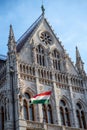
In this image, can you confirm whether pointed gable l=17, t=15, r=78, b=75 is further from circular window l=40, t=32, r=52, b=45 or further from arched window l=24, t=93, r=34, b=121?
arched window l=24, t=93, r=34, b=121

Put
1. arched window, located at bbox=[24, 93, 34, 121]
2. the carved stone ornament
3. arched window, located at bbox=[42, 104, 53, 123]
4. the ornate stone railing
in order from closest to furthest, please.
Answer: the ornate stone railing, arched window, located at bbox=[24, 93, 34, 121], arched window, located at bbox=[42, 104, 53, 123], the carved stone ornament

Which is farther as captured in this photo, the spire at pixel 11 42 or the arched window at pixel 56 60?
the arched window at pixel 56 60

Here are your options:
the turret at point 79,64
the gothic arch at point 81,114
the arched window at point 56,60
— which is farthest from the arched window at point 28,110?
the turret at point 79,64

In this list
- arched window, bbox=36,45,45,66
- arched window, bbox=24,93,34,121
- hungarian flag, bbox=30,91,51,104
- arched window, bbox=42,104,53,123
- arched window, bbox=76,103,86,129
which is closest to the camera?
hungarian flag, bbox=30,91,51,104

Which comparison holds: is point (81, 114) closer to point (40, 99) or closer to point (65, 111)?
point (65, 111)

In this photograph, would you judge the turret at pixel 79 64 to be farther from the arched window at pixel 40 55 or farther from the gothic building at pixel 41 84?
the arched window at pixel 40 55

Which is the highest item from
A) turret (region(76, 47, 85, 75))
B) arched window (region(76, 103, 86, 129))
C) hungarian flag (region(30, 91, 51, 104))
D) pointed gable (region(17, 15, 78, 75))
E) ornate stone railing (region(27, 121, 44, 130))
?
pointed gable (region(17, 15, 78, 75))

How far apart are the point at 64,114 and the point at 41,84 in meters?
5.24

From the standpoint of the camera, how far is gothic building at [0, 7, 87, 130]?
36438mm

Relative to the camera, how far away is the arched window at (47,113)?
38700 mm

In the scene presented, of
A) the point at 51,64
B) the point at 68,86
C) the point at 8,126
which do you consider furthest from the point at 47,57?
the point at 8,126

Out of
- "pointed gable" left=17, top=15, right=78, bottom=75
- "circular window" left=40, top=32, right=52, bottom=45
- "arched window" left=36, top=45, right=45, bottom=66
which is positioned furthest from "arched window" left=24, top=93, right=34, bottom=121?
"circular window" left=40, top=32, right=52, bottom=45

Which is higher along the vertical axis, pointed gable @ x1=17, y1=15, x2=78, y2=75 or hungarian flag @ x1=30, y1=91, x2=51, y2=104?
pointed gable @ x1=17, y1=15, x2=78, y2=75

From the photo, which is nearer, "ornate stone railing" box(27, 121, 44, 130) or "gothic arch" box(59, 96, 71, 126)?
"ornate stone railing" box(27, 121, 44, 130)
